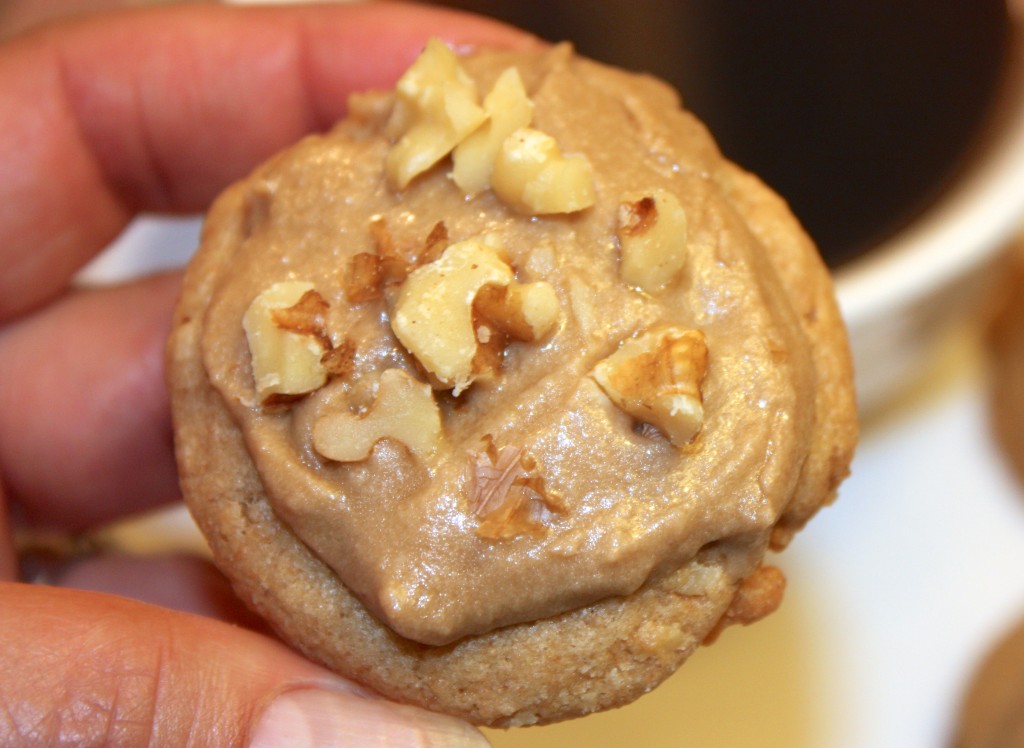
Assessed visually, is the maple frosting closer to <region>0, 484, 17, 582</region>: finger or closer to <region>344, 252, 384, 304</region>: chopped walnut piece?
<region>344, 252, 384, 304</region>: chopped walnut piece

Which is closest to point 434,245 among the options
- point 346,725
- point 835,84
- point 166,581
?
point 346,725

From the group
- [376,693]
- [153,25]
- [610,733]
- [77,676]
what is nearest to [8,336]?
[153,25]

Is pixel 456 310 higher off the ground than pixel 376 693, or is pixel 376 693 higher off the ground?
pixel 456 310

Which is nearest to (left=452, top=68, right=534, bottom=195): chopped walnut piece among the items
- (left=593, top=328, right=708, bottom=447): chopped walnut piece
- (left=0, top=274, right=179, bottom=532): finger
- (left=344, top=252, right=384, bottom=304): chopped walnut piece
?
(left=344, top=252, right=384, bottom=304): chopped walnut piece

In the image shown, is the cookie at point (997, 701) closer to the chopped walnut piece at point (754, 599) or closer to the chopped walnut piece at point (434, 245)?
the chopped walnut piece at point (754, 599)

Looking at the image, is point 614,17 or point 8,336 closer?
point 8,336

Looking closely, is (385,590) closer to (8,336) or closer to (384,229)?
(384,229)

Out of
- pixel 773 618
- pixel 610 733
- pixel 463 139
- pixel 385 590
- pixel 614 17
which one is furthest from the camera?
pixel 614 17
